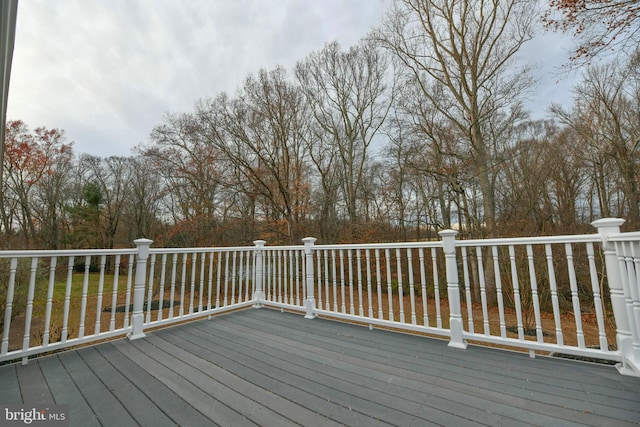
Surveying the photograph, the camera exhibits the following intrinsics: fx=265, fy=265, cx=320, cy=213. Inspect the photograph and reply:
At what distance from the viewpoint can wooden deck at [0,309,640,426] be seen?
135 centimetres

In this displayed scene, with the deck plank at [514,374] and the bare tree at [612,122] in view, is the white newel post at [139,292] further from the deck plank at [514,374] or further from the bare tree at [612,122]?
the bare tree at [612,122]

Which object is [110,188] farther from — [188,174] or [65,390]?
[65,390]

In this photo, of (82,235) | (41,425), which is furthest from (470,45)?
(82,235)

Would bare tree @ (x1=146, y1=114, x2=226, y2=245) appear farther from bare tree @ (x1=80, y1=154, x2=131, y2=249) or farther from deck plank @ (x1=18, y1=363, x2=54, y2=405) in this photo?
deck plank @ (x1=18, y1=363, x2=54, y2=405)

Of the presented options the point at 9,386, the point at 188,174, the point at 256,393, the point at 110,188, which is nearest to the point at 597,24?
the point at 256,393

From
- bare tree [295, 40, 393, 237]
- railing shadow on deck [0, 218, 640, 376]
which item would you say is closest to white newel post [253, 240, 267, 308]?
railing shadow on deck [0, 218, 640, 376]

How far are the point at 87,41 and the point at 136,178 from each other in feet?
37.1

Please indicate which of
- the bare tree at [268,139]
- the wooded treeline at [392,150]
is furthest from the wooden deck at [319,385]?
the bare tree at [268,139]

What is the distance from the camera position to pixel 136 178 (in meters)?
14.1

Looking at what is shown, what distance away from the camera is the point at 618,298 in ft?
5.67

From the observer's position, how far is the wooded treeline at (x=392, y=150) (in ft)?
23.7

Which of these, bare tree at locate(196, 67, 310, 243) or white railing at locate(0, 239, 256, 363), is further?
bare tree at locate(196, 67, 310, 243)
